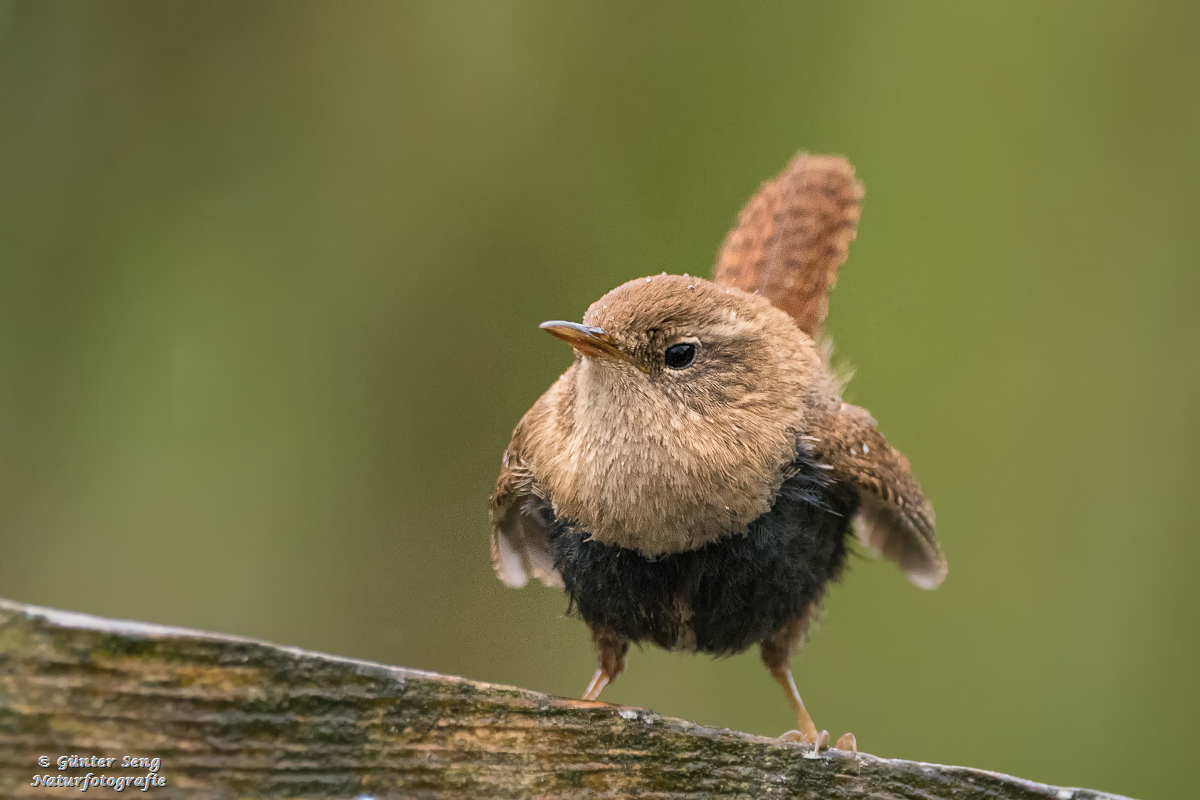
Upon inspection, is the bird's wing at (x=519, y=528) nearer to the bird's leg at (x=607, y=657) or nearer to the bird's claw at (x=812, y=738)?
the bird's leg at (x=607, y=657)

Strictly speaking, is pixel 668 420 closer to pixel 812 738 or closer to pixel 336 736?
pixel 812 738

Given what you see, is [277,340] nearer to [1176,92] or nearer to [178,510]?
[178,510]

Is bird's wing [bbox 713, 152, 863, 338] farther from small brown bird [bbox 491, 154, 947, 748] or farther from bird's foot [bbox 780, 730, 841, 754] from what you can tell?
bird's foot [bbox 780, 730, 841, 754]

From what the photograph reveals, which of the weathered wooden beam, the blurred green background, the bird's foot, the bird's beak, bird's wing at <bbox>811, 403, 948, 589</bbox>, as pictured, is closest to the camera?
the weathered wooden beam

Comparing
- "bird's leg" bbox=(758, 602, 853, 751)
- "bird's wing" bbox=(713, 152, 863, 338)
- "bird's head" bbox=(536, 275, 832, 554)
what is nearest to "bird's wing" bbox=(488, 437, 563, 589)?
"bird's head" bbox=(536, 275, 832, 554)

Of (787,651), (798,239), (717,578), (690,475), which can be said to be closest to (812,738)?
(787,651)

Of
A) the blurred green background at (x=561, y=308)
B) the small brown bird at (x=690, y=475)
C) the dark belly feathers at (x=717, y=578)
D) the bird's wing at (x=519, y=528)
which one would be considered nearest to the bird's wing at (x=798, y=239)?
the blurred green background at (x=561, y=308)

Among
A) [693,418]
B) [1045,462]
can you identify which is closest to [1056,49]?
[1045,462]
